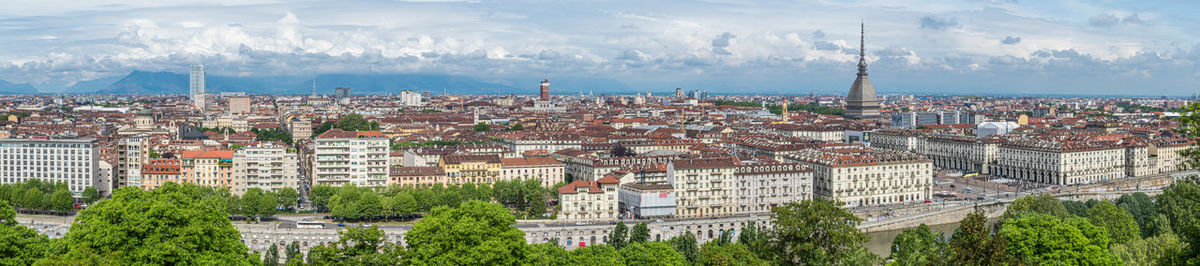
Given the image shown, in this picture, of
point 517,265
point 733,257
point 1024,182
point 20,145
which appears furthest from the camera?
point 1024,182

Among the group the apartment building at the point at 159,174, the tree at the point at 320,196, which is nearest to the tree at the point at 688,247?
the tree at the point at 320,196

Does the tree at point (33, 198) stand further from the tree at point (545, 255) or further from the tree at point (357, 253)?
the tree at point (545, 255)

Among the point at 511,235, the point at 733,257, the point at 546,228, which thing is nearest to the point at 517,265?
the point at 511,235

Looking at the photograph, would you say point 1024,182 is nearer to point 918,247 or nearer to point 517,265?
point 918,247

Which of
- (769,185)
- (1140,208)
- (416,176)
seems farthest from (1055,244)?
(416,176)

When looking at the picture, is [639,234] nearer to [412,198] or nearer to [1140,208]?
[412,198]

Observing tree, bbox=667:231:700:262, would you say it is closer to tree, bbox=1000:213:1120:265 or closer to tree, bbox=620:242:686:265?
tree, bbox=620:242:686:265

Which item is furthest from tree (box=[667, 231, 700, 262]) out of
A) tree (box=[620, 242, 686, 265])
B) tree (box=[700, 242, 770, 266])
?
tree (box=[620, 242, 686, 265])
